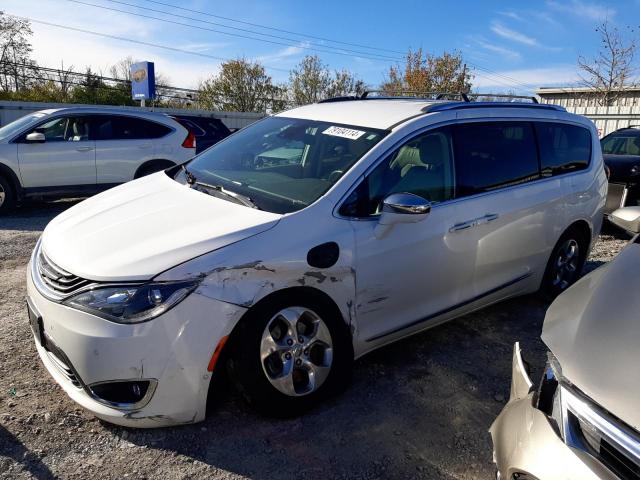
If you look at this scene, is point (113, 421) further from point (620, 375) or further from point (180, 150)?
point (180, 150)

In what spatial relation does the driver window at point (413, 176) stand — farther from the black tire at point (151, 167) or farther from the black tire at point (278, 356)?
the black tire at point (151, 167)

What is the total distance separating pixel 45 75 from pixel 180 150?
83.3 feet

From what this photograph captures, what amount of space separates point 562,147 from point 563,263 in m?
1.03

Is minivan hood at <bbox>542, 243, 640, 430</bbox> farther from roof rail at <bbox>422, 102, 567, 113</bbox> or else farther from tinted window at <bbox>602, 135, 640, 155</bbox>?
tinted window at <bbox>602, 135, 640, 155</bbox>

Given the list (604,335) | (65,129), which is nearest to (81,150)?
(65,129)

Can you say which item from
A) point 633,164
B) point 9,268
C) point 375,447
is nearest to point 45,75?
point 9,268

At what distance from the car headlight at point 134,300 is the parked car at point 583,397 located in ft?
4.84

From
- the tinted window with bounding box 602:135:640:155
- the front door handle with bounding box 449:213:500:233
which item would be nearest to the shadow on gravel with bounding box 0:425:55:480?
the front door handle with bounding box 449:213:500:233

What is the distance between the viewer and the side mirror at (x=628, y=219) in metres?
2.87

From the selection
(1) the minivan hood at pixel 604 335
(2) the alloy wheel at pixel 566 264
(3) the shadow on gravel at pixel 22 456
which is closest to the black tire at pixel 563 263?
(2) the alloy wheel at pixel 566 264

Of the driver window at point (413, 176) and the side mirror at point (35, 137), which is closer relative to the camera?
the driver window at point (413, 176)

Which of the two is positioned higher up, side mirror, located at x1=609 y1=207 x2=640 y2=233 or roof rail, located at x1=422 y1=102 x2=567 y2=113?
roof rail, located at x1=422 y1=102 x2=567 y2=113

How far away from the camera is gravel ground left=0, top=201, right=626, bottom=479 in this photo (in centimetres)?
→ 247

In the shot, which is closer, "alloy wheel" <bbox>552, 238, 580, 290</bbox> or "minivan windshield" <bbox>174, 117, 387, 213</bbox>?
"minivan windshield" <bbox>174, 117, 387, 213</bbox>
